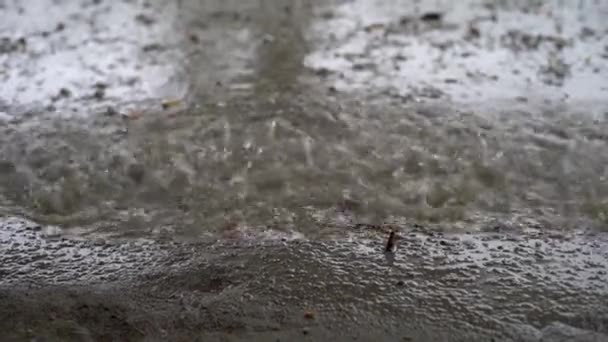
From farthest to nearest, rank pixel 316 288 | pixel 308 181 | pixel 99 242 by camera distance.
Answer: pixel 308 181
pixel 99 242
pixel 316 288

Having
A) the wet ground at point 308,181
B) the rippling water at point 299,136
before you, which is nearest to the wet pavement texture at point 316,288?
the wet ground at point 308,181

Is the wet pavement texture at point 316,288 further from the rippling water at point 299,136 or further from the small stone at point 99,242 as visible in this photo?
the rippling water at point 299,136

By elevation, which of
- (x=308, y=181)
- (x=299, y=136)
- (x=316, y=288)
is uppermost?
(x=299, y=136)

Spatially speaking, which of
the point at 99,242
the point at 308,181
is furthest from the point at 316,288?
the point at 99,242

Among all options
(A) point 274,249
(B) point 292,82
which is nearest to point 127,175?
(A) point 274,249

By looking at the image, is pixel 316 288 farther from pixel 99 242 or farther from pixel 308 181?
pixel 99 242
